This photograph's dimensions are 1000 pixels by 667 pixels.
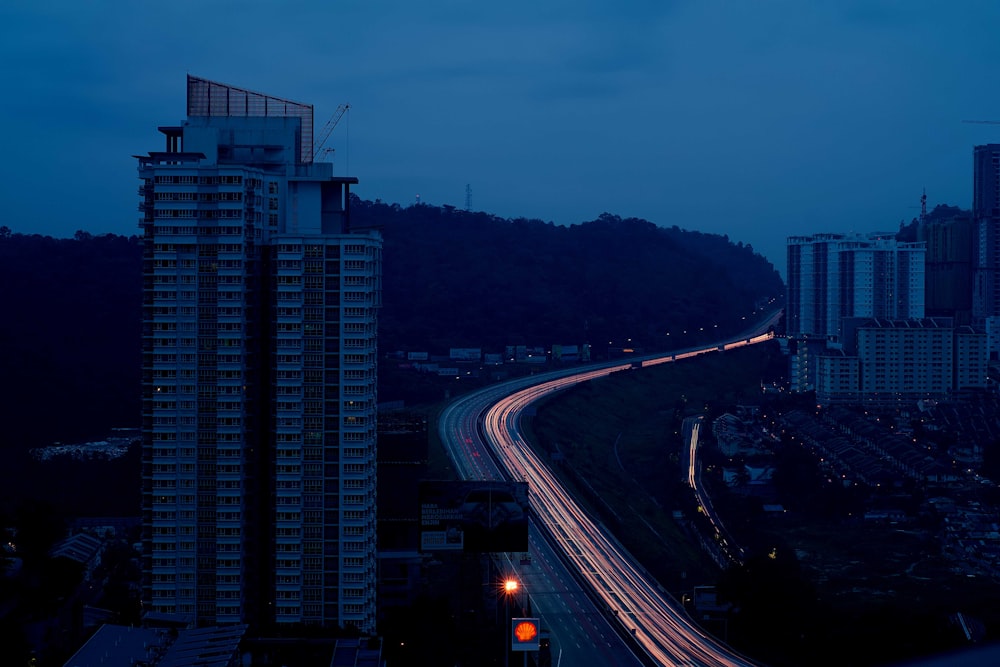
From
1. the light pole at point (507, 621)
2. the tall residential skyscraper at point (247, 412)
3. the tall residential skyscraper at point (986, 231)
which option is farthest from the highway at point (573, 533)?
the tall residential skyscraper at point (986, 231)

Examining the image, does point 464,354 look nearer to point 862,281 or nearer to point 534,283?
point 534,283

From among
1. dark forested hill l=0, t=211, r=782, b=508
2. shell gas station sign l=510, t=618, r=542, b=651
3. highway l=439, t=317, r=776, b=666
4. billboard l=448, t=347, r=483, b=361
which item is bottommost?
highway l=439, t=317, r=776, b=666

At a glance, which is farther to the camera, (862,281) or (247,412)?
(862,281)

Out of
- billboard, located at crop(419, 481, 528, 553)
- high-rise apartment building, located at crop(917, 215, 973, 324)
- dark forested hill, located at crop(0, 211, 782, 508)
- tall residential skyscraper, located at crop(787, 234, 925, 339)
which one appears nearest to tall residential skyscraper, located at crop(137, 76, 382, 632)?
billboard, located at crop(419, 481, 528, 553)

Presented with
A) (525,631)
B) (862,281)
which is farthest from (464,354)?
(525,631)

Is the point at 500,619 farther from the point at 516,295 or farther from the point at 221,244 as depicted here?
the point at 516,295

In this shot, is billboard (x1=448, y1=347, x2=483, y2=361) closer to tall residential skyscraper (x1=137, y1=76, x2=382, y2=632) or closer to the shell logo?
tall residential skyscraper (x1=137, y1=76, x2=382, y2=632)
